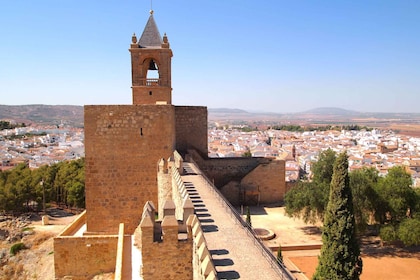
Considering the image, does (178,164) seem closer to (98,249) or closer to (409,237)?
(98,249)

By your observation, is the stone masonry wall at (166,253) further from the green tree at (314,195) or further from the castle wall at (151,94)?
the green tree at (314,195)

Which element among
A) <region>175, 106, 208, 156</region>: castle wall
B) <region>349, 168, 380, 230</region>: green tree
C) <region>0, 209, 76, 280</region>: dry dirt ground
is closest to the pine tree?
<region>349, 168, 380, 230</region>: green tree

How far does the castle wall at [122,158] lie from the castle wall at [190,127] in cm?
449

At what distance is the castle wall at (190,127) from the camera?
16.6m

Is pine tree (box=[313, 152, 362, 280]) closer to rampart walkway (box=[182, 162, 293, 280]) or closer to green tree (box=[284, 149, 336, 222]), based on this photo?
rampart walkway (box=[182, 162, 293, 280])

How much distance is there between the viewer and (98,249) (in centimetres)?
1141

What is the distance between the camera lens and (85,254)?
11391 mm

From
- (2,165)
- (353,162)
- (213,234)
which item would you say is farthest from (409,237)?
(2,165)

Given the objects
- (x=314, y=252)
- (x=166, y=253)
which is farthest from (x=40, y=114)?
(x=166, y=253)

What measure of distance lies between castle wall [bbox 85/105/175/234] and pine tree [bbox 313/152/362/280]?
5.88m

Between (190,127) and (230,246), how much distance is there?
1099cm

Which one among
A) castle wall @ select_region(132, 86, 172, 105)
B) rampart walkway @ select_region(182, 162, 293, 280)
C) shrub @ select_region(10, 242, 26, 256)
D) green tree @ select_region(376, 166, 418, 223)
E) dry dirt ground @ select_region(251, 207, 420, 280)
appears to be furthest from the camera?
shrub @ select_region(10, 242, 26, 256)

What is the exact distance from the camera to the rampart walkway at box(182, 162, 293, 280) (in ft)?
17.3

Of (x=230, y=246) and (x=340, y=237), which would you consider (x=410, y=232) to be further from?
(x=230, y=246)
